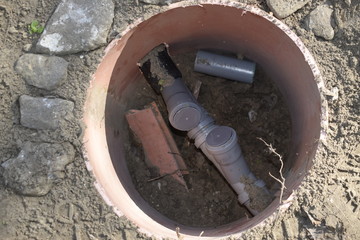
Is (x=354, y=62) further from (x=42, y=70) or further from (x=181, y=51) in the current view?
(x=42, y=70)

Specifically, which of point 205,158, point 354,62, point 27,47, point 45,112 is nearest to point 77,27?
point 27,47

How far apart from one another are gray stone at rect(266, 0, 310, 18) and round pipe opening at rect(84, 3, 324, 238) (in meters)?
0.08

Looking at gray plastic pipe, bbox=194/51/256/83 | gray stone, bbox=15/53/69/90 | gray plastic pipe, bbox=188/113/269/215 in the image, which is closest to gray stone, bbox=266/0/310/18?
gray plastic pipe, bbox=194/51/256/83

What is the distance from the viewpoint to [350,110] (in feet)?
6.45

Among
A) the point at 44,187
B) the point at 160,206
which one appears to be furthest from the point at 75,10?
the point at 160,206

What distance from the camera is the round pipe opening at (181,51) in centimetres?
194

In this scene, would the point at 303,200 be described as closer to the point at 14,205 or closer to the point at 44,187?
the point at 44,187

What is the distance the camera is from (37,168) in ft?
6.22

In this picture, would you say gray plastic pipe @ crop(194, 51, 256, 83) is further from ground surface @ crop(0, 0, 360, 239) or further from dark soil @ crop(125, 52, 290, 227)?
ground surface @ crop(0, 0, 360, 239)

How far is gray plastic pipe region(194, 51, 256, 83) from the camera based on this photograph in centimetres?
252

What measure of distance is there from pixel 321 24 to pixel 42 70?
4.25 ft

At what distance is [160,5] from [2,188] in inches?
42.4

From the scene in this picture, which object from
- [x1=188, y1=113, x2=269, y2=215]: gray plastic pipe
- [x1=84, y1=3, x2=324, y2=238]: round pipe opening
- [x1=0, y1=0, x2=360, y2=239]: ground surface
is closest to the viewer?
[x1=0, y1=0, x2=360, y2=239]: ground surface

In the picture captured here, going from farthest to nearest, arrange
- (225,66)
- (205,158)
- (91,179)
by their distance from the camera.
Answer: (205,158) < (225,66) < (91,179)
